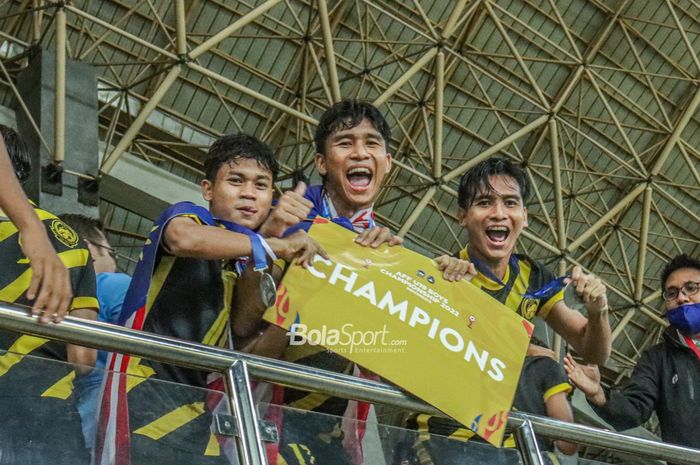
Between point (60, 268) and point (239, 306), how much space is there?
1152 mm

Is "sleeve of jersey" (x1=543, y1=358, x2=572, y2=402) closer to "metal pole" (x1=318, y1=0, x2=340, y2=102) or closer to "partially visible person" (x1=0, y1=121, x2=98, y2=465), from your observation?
"partially visible person" (x1=0, y1=121, x2=98, y2=465)

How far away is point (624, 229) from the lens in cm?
2430

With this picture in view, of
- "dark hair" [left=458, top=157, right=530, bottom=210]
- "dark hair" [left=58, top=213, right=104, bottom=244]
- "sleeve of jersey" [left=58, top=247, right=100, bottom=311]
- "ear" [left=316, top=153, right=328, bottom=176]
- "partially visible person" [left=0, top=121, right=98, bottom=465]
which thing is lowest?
"dark hair" [left=58, top=213, right=104, bottom=244]

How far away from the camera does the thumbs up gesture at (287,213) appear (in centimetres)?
399

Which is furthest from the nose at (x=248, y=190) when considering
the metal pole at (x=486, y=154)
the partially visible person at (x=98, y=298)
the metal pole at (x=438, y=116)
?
the metal pole at (x=486, y=154)

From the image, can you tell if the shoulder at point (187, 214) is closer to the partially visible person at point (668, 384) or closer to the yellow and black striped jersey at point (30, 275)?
the yellow and black striped jersey at point (30, 275)

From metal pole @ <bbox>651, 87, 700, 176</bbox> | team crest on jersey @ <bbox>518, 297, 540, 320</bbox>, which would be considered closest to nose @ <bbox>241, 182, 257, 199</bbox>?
team crest on jersey @ <bbox>518, 297, 540, 320</bbox>

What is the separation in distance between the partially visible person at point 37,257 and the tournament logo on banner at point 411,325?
3.08ft

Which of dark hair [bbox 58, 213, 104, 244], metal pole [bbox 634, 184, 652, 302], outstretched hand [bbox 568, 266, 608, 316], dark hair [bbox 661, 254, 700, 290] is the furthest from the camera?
metal pole [bbox 634, 184, 652, 302]

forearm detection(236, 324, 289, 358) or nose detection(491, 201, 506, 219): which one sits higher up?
nose detection(491, 201, 506, 219)

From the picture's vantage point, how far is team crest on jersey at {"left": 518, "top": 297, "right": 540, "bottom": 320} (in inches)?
182

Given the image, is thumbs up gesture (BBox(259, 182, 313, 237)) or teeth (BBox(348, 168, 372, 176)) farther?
teeth (BBox(348, 168, 372, 176))

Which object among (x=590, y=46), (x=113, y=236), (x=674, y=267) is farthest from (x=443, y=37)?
(x=674, y=267)

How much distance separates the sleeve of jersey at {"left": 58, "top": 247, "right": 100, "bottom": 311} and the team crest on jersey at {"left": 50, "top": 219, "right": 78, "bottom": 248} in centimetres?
3
